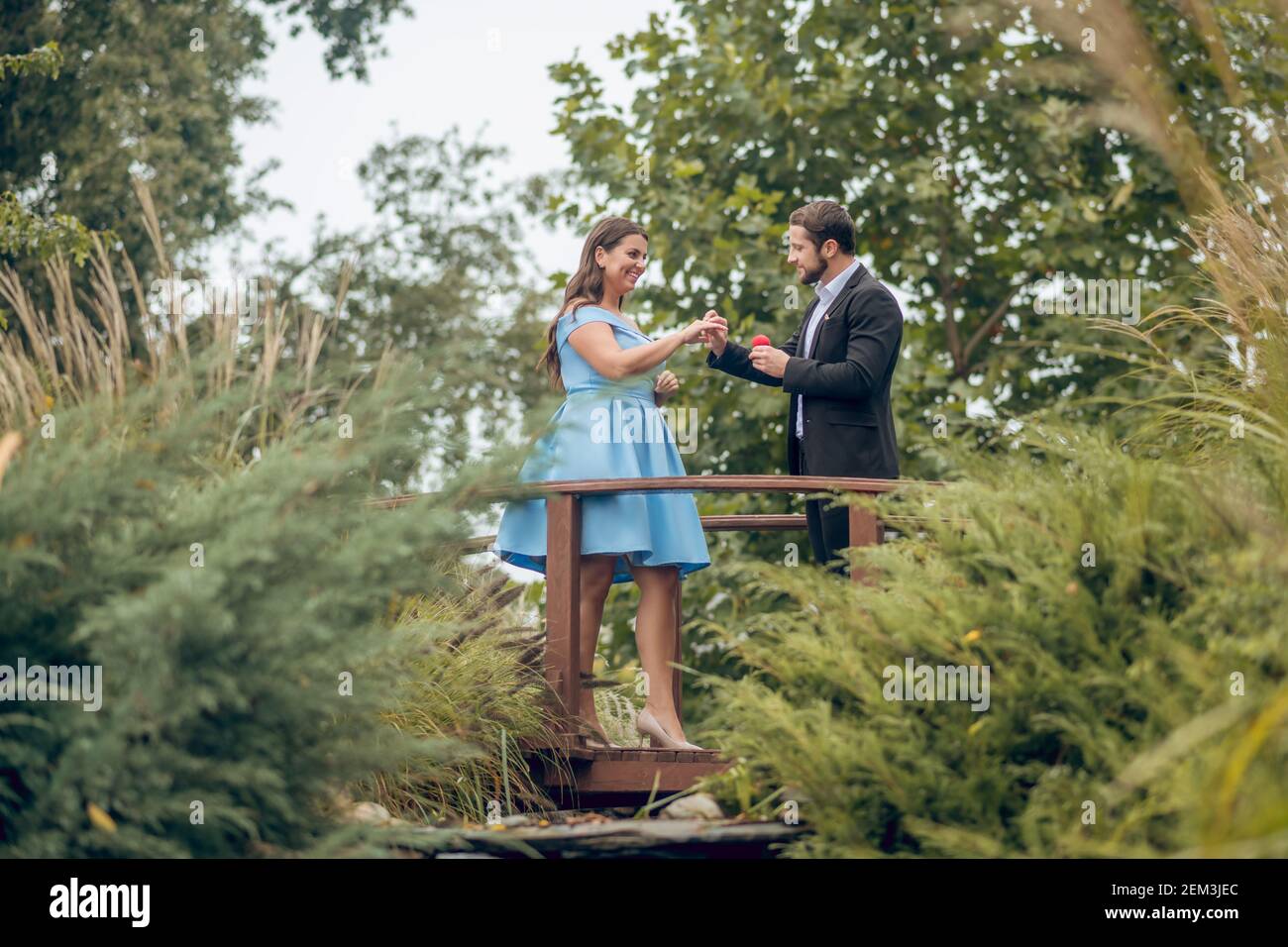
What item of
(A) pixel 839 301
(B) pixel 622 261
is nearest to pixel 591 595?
(B) pixel 622 261

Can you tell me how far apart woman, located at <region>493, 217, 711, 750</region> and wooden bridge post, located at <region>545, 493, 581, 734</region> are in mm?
119

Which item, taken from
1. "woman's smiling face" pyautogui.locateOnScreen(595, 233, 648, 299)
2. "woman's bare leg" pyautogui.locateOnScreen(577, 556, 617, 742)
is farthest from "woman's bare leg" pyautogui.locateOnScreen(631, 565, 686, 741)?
"woman's smiling face" pyautogui.locateOnScreen(595, 233, 648, 299)

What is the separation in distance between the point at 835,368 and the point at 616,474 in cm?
95

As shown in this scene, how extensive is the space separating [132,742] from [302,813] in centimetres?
47

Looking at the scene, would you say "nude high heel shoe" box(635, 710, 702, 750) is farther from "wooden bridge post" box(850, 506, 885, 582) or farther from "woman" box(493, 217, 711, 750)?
"wooden bridge post" box(850, 506, 885, 582)

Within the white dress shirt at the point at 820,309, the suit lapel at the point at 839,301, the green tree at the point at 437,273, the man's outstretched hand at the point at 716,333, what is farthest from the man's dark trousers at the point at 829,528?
the green tree at the point at 437,273

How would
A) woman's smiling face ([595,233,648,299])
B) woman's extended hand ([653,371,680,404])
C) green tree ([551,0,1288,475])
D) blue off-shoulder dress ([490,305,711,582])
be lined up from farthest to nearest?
1. green tree ([551,0,1288,475])
2. woman's smiling face ([595,233,648,299])
3. woman's extended hand ([653,371,680,404])
4. blue off-shoulder dress ([490,305,711,582])

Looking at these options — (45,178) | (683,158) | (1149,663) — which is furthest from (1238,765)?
(45,178)

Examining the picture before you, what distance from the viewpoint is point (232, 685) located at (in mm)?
3031

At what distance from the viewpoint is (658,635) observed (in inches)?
218

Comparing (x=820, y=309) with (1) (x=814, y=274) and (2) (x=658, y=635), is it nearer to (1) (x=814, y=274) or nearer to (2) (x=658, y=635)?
(1) (x=814, y=274)

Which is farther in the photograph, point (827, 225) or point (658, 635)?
point (827, 225)

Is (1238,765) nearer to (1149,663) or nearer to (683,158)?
(1149,663)

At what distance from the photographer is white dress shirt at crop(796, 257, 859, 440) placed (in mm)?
5762
